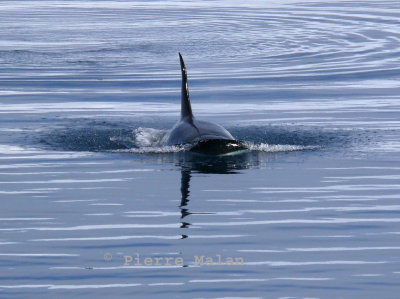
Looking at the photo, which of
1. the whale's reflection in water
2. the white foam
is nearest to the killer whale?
the whale's reflection in water

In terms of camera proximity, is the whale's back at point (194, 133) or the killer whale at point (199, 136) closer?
the killer whale at point (199, 136)

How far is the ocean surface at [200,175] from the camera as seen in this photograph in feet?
33.0

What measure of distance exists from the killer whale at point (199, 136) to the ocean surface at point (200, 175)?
189 millimetres

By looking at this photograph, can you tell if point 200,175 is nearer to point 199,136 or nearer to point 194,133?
point 199,136

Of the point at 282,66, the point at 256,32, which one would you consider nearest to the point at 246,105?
the point at 282,66

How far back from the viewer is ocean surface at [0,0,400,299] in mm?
10055

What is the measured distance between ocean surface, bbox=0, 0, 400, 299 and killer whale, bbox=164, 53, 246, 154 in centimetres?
19

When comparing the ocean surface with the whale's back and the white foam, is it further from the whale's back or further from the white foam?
the whale's back

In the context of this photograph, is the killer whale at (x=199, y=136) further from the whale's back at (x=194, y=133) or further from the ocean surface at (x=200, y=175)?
the ocean surface at (x=200, y=175)

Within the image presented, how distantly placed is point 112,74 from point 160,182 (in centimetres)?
A: 1380

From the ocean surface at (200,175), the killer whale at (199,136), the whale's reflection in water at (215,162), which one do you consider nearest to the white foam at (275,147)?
the ocean surface at (200,175)

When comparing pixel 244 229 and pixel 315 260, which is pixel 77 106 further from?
pixel 315 260

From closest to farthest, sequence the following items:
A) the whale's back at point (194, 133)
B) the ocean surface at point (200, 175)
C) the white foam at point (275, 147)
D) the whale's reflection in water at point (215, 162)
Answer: the ocean surface at point (200, 175), the whale's reflection in water at point (215, 162), the whale's back at point (194, 133), the white foam at point (275, 147)

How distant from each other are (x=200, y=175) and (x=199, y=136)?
1.32 meters
